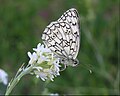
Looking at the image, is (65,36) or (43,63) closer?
(43,63)

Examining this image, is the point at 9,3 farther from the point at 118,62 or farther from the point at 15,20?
the point at 118,62

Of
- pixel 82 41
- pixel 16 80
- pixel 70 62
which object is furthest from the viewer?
pixel 82 41

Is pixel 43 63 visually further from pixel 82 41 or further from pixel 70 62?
pixel 82 41

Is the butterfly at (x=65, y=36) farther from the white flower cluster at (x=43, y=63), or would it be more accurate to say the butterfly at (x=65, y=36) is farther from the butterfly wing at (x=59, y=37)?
the white flower cluster at (x=43, y=63)

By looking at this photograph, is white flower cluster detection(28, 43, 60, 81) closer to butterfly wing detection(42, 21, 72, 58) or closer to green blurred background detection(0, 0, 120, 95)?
butterfly wing detection(42, 21, 72, 58)

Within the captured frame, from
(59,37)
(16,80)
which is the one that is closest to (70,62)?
(59,37)
